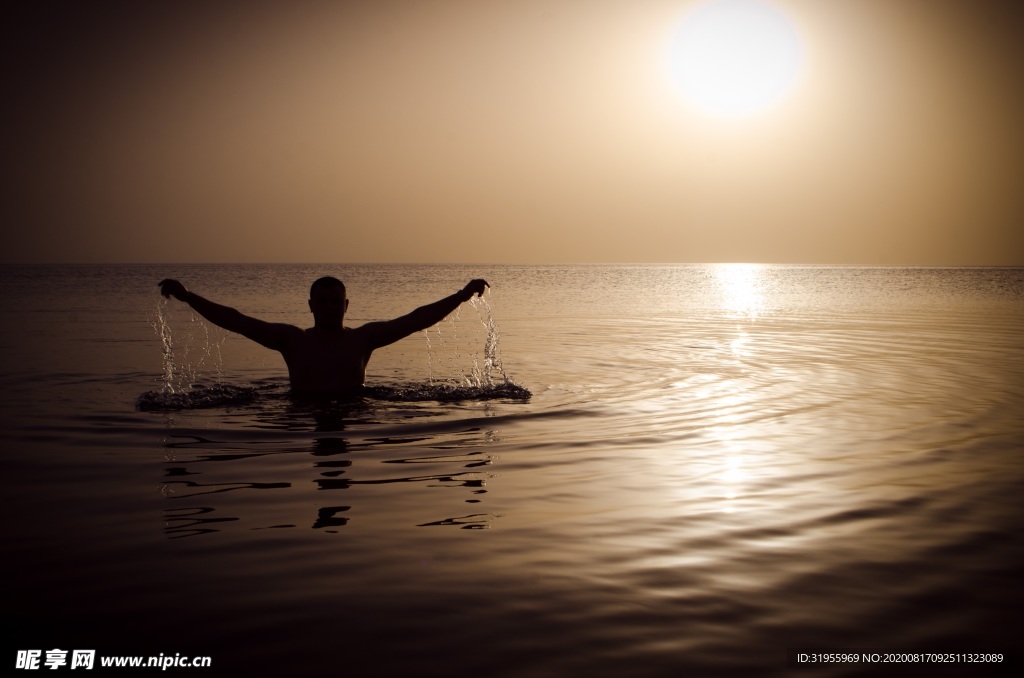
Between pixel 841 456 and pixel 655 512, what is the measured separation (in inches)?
114

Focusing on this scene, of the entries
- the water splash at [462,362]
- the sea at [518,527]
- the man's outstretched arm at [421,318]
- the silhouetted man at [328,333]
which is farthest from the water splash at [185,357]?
the water splash at [462,362]

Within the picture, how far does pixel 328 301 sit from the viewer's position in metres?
10.2

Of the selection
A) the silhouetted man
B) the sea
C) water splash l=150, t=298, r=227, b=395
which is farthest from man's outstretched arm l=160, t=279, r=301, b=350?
the sea

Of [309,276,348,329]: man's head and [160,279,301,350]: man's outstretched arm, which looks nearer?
[160,279,301,350]: man's outstretched arm

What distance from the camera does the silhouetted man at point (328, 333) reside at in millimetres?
10047

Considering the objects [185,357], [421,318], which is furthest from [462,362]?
[421,318]

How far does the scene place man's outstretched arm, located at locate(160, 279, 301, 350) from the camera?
9531mm

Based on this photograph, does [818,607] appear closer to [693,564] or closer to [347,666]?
[693,564]

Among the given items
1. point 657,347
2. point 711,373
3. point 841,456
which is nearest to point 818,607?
point 841,456

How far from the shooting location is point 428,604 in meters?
4.24

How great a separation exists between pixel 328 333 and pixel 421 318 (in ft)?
4.29

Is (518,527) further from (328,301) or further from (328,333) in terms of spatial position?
(328,333)

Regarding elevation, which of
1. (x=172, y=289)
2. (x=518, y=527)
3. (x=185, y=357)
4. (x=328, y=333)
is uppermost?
(x=172, y=289)

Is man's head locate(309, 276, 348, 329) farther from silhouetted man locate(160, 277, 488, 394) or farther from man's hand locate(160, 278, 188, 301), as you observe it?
man's hand locate(160, 278, 188, 301)
